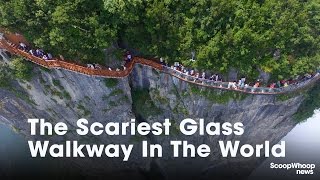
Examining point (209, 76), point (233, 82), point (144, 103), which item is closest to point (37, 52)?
point (144, 103)

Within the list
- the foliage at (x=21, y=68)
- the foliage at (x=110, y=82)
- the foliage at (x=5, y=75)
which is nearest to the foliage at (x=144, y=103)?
the foliage at (x=110, y=82)

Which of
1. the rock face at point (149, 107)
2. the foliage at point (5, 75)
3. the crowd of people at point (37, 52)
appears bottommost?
the rock face at point (149, 107)

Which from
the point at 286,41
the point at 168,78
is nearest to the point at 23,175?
the point at 168,78

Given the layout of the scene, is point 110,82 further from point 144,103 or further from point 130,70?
point 144,103

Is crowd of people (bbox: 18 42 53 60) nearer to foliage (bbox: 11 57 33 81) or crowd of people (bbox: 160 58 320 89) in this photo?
foliage (bbox: 11 57 33 81)

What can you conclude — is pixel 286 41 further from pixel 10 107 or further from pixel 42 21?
pixel 10 107

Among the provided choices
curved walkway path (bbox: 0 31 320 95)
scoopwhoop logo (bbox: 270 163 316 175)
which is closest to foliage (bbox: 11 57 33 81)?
curved walkway path (bbox: 0 31 320 95)

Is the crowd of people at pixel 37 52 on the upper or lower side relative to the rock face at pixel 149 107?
upper

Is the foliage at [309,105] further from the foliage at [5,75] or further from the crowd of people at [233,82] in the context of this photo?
the foliage at [5,75]
